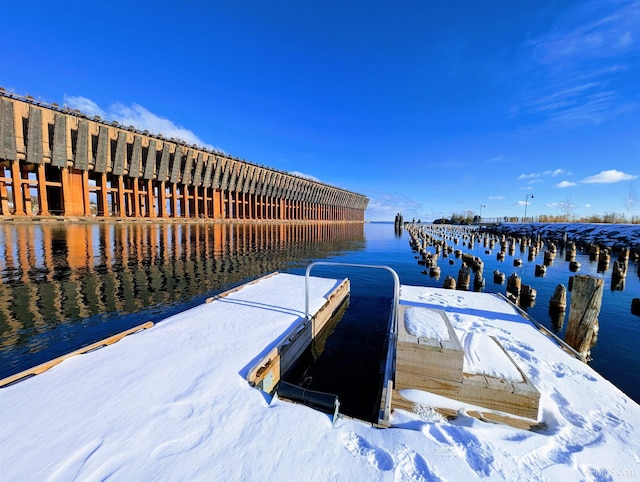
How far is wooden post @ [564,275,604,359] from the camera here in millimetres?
6984

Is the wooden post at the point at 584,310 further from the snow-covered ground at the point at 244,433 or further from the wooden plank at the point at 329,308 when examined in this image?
the wooden plank at the point at 329,308

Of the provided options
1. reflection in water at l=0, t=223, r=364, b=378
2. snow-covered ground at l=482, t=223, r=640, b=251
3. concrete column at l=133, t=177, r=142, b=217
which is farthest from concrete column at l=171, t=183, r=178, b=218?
snow-covered ground at l=482, t=223, r=640, b=251

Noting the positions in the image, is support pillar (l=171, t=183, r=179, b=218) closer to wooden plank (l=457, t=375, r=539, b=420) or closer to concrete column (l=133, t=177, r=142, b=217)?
concrete column (l=133, t=177, r=142, b=217)

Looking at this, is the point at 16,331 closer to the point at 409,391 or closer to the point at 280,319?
the point at 280,319

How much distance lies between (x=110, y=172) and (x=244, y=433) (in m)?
51.8

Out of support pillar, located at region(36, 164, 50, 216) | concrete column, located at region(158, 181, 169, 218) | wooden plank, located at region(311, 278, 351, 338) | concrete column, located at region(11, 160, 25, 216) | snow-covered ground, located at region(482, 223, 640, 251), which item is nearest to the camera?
wooden plank, located at region(311, 278, 351, 338)

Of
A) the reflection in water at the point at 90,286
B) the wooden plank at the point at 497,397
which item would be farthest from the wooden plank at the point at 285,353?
the reflection in water at the point at 90,286

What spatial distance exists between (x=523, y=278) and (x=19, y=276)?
30.4 m

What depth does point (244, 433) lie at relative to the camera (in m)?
3.39

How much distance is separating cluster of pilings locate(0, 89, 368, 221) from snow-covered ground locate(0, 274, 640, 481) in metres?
45.1

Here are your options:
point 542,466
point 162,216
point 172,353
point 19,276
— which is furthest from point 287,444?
point 162,216

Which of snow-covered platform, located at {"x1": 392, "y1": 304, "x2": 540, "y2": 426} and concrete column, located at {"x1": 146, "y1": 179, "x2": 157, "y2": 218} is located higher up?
concrete column, located at {"x1": 146, "y1": 179, "x2": 157, "y2": 218}

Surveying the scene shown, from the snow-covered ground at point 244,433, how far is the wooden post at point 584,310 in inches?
104

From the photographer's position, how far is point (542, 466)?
121 inches
